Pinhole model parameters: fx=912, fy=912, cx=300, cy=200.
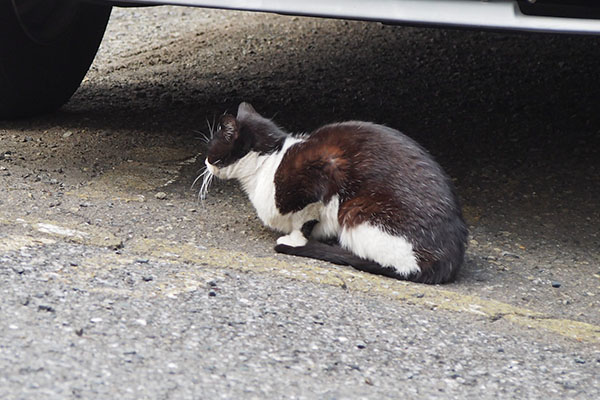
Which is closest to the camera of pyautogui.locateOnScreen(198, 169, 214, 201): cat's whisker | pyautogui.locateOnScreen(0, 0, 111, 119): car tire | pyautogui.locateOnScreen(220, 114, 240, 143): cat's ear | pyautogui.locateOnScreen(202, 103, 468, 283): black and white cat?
pyautogui.locateOnScreen(202, 103, 468, 283): black and white cat

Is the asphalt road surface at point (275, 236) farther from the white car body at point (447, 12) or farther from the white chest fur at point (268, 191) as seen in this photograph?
the white car body at point (447, 12)

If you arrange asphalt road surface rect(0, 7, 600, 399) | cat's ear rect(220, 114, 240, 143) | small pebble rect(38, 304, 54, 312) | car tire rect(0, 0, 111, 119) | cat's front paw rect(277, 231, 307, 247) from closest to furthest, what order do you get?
asphalt road surface rect(0, 7, 600, 399), small pebble rect(38, 304, 54, 312), cat's front paw rect(277, 231, 307, 247), cat's ear rect(220, 114, 240, 143), car tire rect(0, 0, 111, 119)

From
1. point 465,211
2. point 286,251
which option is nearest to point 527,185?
point 465,211

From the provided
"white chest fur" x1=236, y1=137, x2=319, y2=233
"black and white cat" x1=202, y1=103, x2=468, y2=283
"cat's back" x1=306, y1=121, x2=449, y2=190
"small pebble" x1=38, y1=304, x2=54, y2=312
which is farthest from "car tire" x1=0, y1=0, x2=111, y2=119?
"small pebble" x1=38, y1=304, x2=54, y2=312

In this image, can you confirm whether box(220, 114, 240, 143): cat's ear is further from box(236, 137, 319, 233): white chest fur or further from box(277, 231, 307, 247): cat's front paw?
box(277, 231, 307, 247): cat's front paw

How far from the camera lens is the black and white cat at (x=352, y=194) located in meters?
3.59

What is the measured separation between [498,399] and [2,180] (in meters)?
2.67

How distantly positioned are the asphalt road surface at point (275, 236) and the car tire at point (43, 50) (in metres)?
0.14

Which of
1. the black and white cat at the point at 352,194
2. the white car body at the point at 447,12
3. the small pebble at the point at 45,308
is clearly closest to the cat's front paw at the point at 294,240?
the black and white cat at the point at 352,194

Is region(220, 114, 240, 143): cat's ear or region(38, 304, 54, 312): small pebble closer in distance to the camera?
region(38, 304, 54, 312): small pebble

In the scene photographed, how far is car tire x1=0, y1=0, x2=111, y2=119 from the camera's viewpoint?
4.90 metres

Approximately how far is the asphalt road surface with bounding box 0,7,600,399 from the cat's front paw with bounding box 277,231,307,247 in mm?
94

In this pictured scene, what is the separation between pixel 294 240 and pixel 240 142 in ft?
1.75

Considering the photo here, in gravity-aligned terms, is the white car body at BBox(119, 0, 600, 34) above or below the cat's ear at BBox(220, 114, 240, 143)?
above
